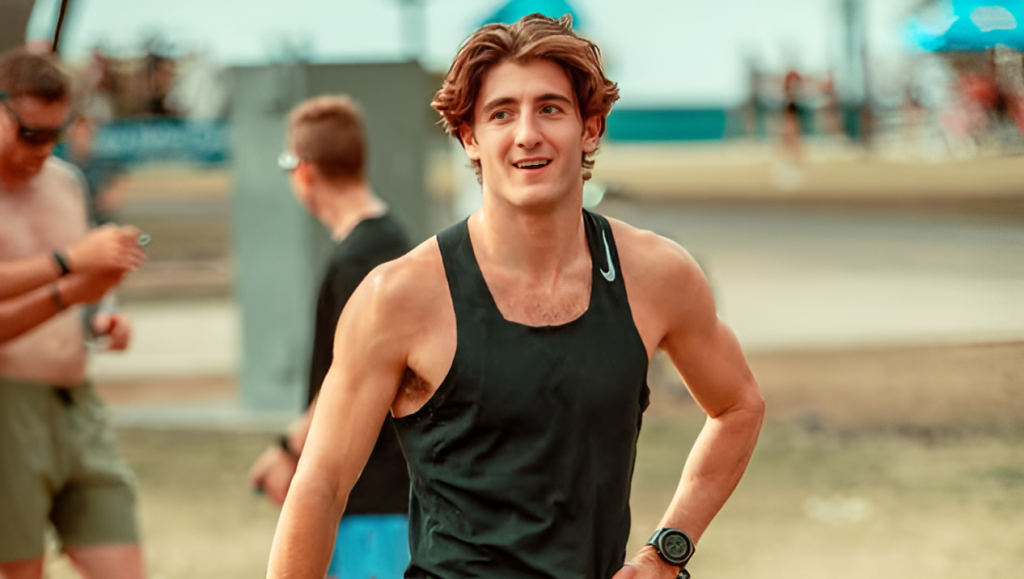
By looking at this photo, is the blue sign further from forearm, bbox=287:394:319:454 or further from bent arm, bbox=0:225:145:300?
forearm, bbox=287:394:319:454

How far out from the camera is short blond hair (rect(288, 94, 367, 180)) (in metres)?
4.04

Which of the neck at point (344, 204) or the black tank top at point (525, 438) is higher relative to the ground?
the neck at point (344, 204)

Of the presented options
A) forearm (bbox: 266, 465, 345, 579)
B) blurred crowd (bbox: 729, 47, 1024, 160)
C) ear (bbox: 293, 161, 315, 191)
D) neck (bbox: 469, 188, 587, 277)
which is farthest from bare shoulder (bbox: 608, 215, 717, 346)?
blurred crowd (bbox: 729, 47, 1024, 160)

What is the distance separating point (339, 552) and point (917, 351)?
6.64 m

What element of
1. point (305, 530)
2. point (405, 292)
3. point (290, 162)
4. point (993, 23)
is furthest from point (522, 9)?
point (305, 530)

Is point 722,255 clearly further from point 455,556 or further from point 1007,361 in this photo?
point 455,556

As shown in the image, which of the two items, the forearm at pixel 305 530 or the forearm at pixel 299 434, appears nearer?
the forearm at pixel 305 530

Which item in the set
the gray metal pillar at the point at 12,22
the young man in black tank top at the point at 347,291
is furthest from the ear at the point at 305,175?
the gray metal pillar at the point at 12,22

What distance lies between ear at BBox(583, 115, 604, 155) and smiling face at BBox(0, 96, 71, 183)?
6.59 ft

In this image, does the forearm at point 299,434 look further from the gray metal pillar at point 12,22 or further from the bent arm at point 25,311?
the gray metal pillar at point 12,22

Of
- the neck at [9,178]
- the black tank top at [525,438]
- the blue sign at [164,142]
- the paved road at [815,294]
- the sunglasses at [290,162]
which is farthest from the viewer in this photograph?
the blue sign at [164,142]

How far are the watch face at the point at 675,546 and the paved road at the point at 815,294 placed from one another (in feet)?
8.49

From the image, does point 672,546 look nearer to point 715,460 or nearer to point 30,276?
point 715,460

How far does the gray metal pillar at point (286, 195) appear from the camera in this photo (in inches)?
325
